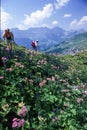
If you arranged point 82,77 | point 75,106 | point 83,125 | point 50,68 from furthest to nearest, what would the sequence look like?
point 82,77, point 50,68, point 75,106, point 83,125

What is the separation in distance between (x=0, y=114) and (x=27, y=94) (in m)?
2.44

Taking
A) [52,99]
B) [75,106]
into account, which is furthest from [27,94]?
[75,106]

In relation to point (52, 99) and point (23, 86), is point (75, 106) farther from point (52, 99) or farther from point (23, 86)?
point (23, 86)

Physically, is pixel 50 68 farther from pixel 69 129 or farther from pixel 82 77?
pixel 69 129

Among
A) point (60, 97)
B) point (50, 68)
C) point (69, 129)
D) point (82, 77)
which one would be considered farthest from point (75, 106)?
point (82, 77)

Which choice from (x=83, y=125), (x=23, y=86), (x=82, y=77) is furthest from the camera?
(x=82, y=77)

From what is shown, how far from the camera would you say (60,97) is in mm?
11188

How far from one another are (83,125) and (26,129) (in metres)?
2.41

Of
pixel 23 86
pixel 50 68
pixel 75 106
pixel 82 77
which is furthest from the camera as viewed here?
pixel 82 77

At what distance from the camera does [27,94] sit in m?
11.1

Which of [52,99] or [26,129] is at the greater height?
[52,99]

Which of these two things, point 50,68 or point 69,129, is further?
point 50,68

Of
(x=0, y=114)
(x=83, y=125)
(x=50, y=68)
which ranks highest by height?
(x=50, y=68)

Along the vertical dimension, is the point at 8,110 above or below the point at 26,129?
above
